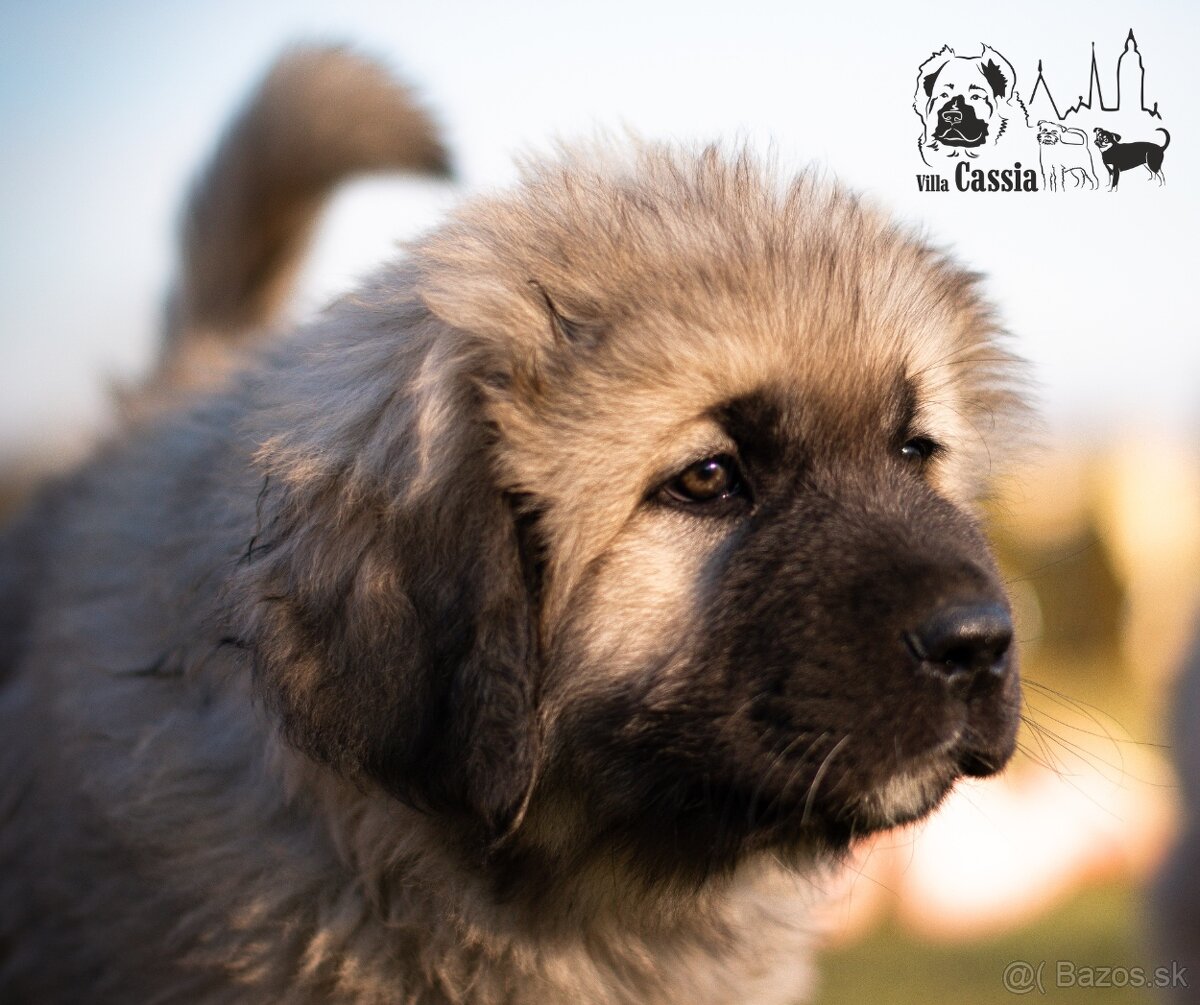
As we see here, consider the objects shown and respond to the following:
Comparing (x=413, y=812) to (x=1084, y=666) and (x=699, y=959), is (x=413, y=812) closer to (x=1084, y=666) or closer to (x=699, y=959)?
(x=699, y=959)

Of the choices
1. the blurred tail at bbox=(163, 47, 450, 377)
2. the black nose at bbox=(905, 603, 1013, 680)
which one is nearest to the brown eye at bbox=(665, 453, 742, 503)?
the black nose at bbox=(905, 603, 1013, 680)

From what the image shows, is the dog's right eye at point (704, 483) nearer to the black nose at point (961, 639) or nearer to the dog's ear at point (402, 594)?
the dog's ear at point (402, 594)

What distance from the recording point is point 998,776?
74.6 inches

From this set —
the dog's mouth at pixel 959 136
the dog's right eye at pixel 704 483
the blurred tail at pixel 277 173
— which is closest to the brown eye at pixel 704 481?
the dog's right eye at pixel 704 483

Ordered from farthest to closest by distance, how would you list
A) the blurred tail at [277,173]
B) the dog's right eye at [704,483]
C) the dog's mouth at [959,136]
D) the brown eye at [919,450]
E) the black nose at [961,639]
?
the blurred tail at [277,173] → the dog's mouth at [959,136] → the brown eye at [919,450] → the dog's right eye at [704,483] → the black nose at [961,639]

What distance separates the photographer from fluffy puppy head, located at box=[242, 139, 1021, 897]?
1725 millimetres

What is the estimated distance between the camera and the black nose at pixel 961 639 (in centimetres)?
169

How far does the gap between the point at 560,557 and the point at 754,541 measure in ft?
0.93

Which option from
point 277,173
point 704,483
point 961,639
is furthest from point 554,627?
point 277,173

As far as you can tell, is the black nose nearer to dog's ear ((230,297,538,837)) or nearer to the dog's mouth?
dog's ear ((230,297,538,837))

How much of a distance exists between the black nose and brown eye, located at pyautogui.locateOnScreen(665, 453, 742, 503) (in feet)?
1.17

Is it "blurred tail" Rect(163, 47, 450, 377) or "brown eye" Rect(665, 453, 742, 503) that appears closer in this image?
"brown eye" Rect(665, 453, 742, 503)

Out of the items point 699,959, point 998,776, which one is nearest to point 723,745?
point 998,776

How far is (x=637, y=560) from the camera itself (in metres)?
1.83
